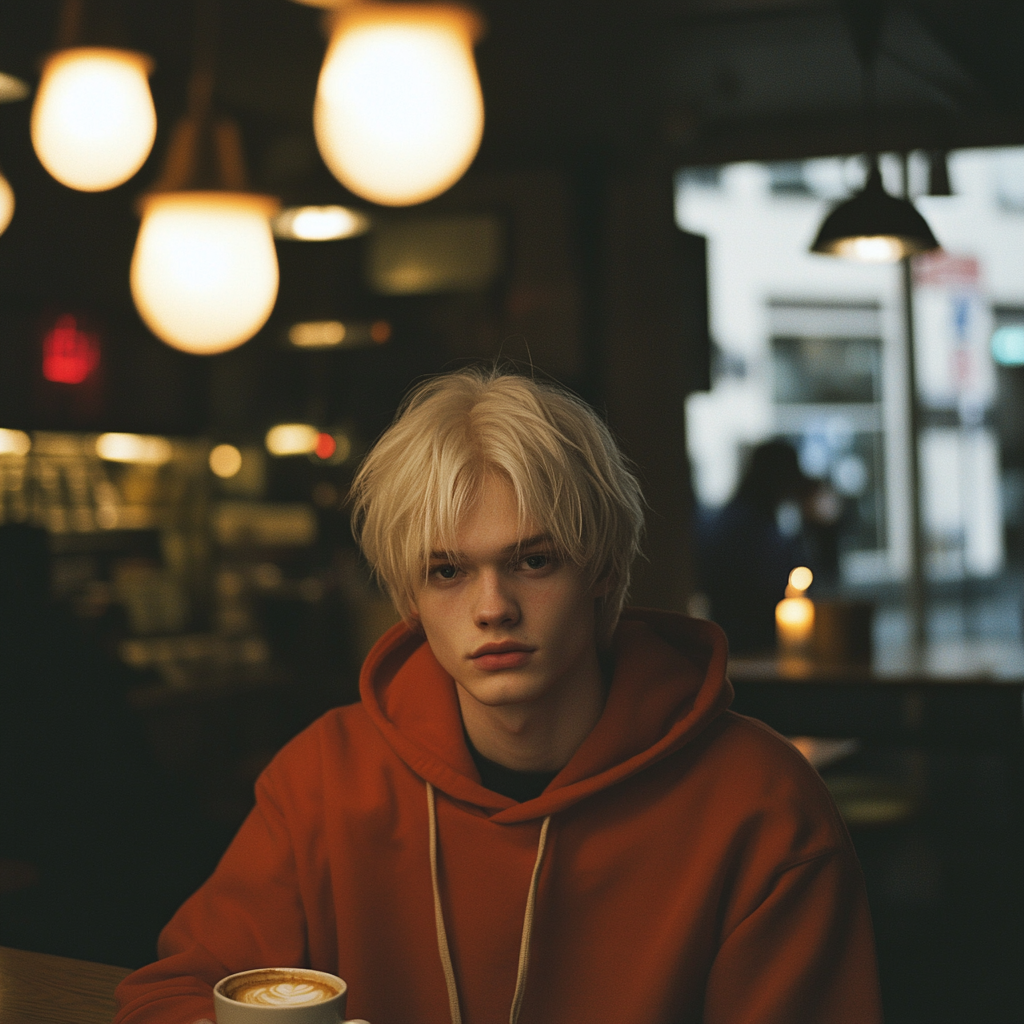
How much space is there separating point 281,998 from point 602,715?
1.60 ft

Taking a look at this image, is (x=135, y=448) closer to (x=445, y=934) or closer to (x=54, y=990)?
(x=54, y=990)

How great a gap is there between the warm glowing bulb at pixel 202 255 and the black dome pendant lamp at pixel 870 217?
1.84 meters

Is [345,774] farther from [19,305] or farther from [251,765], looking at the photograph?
[19,305]

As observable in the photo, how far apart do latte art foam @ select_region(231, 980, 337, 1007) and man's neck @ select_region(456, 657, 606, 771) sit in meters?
0.41

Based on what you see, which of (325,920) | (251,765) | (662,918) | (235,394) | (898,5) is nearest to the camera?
(662,918)

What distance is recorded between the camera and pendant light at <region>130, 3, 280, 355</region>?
109 inches

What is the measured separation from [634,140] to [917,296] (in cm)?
162

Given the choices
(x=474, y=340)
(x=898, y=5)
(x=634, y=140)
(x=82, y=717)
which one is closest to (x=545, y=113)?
(x=634, y=140)

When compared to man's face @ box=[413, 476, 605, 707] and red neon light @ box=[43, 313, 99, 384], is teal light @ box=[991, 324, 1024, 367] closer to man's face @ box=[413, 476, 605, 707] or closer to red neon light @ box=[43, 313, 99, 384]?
red neon light @ box=[43, 313, 99, 384]

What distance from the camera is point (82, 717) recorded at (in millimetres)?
3098

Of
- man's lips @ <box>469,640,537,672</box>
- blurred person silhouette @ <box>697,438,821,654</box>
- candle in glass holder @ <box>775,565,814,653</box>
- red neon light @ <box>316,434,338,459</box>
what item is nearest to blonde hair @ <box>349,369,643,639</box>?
man's lips @ <box>469,640,537,672</box>

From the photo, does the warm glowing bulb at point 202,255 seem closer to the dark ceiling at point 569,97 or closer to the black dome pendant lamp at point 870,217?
the black dome pendant lamp at point 870,217

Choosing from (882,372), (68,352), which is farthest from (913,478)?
(68,352)

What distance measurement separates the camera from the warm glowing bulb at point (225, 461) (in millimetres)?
6223
